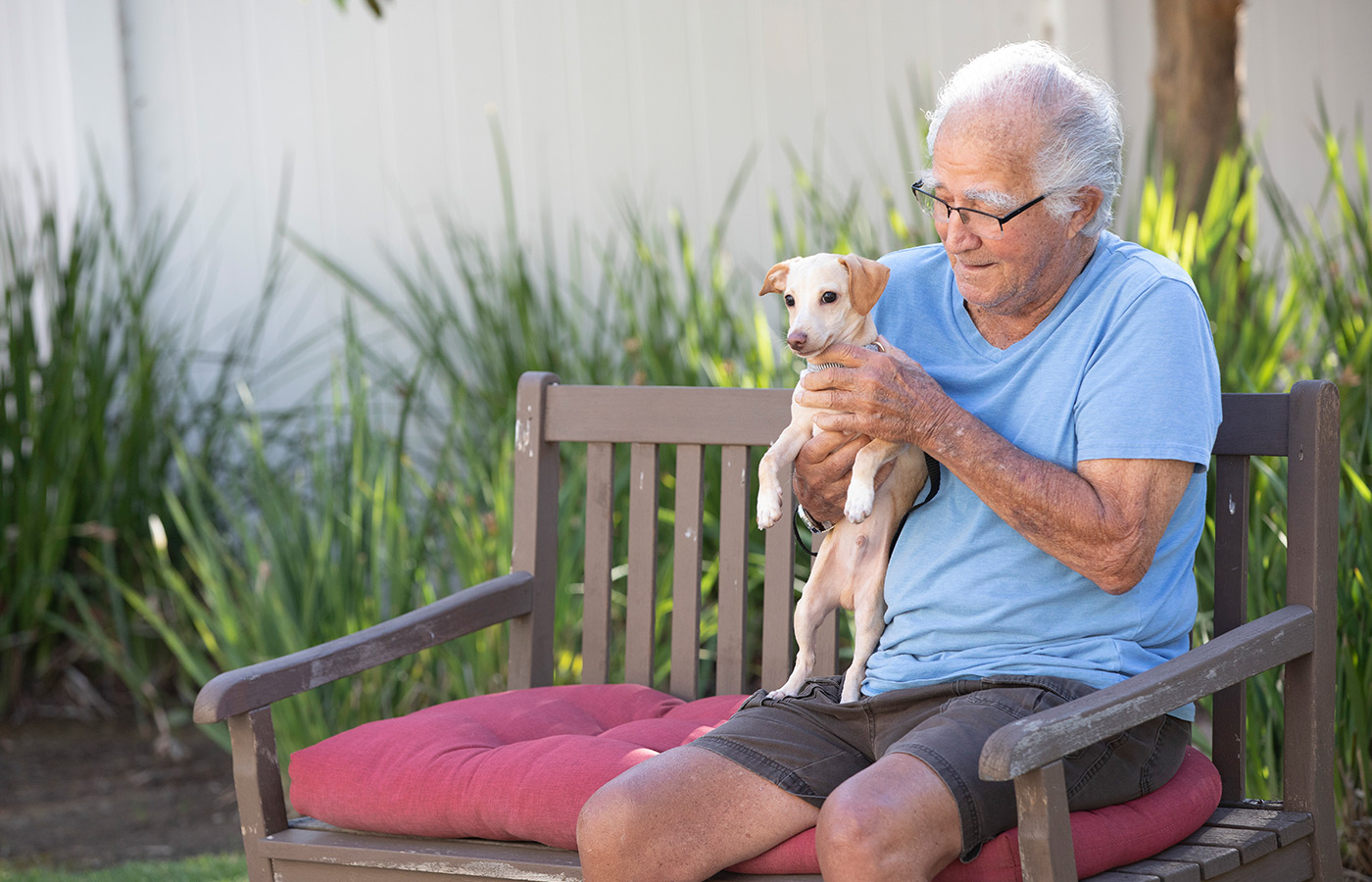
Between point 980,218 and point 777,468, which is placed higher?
point 980,218

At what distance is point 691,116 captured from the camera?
19.0 ft

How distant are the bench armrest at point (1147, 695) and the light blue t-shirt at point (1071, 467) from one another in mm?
129

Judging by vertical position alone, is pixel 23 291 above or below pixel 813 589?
above

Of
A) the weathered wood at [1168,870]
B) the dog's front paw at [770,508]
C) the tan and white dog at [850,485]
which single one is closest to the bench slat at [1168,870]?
the weathered wood at [1168,870]

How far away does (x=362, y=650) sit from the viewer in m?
2.51

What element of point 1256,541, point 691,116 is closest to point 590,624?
point 1256,541

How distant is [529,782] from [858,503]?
0.67 meters

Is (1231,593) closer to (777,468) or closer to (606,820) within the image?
(777,468)

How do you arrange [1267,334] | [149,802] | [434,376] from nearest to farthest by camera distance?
[1267,334] → [149,802] → [434,376]

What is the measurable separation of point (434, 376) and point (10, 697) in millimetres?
1858

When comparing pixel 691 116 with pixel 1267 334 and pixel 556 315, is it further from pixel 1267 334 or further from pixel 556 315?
pixel 1267 334

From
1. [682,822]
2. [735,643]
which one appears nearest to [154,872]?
[735,643]

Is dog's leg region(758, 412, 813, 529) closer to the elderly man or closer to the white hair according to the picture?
the elderly man

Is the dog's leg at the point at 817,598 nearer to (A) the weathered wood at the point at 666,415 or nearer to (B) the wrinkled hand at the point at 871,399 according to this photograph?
(B) the wrinkled hand at the point at 871,399
